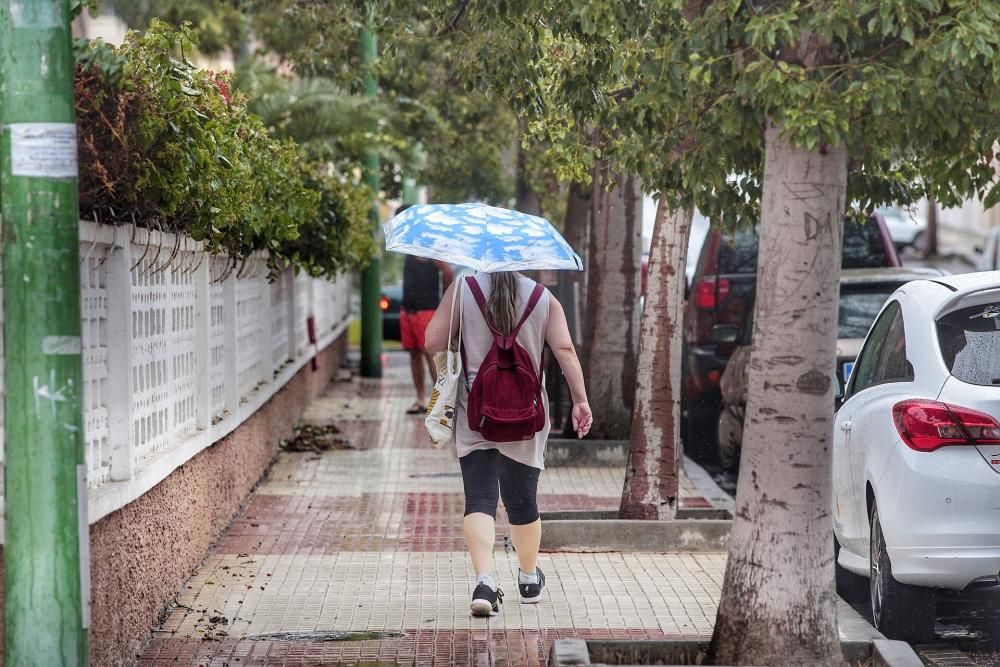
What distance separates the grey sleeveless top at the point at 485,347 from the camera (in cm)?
684

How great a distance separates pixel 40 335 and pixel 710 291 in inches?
384

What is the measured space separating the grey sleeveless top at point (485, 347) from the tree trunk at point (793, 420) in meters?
1.40

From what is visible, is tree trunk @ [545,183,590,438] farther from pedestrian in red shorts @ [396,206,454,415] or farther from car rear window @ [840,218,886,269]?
car rear window @ [840,218,886,269]

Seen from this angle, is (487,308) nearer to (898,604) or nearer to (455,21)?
(455,21)

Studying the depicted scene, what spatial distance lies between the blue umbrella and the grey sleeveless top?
21 centimetres

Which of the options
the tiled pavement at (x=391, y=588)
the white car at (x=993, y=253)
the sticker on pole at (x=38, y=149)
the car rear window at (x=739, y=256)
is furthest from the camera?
the white car at (x=993, y=253)

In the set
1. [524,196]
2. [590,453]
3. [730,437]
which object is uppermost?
[524,196]

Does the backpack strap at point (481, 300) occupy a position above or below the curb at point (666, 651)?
above

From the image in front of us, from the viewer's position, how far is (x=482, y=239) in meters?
6.71

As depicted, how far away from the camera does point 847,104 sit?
206 inches

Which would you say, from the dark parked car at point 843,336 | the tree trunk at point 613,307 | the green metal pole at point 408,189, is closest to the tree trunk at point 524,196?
the green metal pole at point 408,189

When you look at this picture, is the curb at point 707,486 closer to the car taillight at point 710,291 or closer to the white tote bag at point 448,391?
the car taillight at point 710,291

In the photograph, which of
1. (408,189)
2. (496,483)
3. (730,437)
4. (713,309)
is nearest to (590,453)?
(730,437)

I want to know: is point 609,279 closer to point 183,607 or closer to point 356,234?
point 356,234
